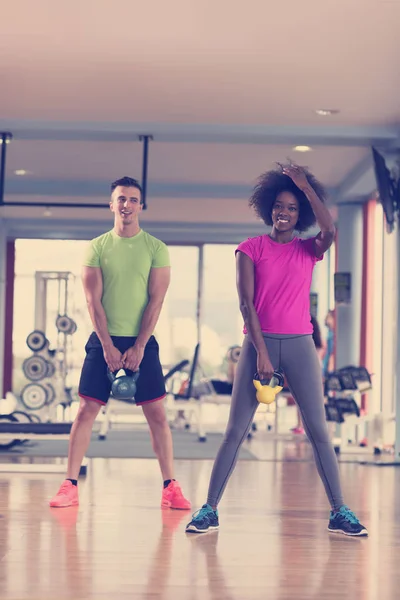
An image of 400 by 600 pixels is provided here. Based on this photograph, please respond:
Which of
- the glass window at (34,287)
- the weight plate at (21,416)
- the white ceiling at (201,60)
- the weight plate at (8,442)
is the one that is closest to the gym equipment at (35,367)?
the weight plate at (21,416)

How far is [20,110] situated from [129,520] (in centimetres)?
366

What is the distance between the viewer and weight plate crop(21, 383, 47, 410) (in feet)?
30.5

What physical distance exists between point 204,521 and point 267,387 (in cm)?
56

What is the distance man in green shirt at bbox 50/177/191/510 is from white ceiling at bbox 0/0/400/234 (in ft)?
3.85

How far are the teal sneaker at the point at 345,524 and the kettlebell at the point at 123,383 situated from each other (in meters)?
0.95

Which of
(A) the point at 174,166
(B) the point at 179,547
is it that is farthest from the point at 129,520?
(A) the point at 174,166

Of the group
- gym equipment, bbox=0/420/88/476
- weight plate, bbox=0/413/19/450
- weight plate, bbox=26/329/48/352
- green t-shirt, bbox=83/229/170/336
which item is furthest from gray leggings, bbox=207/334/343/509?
weight plate, bbox=26/329/48/352

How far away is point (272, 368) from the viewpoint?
11.2ft

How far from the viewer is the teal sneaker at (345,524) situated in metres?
3.53

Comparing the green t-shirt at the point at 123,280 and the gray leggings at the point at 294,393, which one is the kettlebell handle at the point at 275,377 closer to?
the gray leggings at the point at 294,393

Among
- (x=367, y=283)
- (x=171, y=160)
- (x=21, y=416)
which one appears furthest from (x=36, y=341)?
(x=367, y=283)

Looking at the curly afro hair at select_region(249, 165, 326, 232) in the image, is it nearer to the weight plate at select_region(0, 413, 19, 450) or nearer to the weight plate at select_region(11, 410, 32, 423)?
the weight plate at select_region(0, 413, 19, 450)

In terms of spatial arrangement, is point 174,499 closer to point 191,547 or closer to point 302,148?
point 191,547

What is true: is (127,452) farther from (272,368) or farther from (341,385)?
(272,368)
